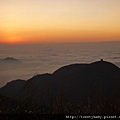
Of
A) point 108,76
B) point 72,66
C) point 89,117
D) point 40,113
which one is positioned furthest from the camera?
point 72,66

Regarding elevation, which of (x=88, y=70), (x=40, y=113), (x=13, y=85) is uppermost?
(x=40, y=113)

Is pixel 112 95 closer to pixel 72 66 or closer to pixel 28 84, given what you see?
pixel 28 84

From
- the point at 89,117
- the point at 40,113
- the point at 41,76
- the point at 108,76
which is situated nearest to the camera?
the point at 89,117

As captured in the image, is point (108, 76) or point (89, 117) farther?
point (108, 76)

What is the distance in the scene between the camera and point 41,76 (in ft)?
165

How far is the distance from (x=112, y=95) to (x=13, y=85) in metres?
48.6

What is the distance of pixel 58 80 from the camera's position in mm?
45719

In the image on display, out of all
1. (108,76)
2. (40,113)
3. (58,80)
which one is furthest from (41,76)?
(40,113)

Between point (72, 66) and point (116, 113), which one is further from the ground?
point (116, 113)

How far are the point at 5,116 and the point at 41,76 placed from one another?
153 feet

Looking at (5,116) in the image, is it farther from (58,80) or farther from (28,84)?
(58,80)

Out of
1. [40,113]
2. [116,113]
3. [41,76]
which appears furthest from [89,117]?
[41,76]

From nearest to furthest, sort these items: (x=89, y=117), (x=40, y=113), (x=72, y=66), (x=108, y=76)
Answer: (x=89, y=117), (x=40, y=113), (x=108, y=76), (x=72, y=66)

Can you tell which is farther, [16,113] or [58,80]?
[58,80]
